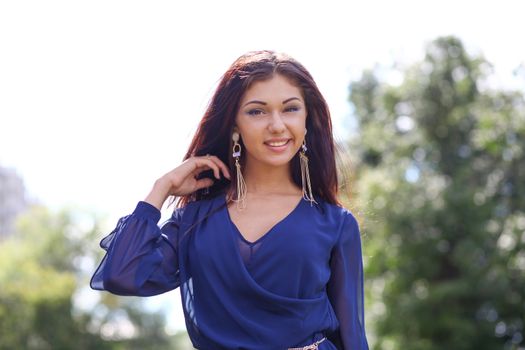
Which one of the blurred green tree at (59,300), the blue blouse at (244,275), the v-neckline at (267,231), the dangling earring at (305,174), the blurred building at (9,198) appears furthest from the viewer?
the blurred building at (9,198)

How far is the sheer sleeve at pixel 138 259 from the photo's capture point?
3.53m

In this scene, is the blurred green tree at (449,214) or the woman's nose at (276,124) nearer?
the woman's nose at (276,124)

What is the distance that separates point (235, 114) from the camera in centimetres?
379

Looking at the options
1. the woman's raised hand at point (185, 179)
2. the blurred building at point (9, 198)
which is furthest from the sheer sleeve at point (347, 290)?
the blurred building at point (9, 198)

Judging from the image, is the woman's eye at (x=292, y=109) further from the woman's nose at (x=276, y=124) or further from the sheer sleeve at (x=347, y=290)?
the sheer sleeve at (x=347, y=290)

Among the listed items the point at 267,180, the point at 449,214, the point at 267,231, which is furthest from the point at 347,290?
the point at 449,214

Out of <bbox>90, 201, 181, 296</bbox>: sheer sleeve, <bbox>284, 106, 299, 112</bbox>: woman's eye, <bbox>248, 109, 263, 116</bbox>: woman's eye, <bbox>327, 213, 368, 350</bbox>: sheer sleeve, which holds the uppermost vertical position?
<bbox>248, 109, 263, 116</bbox>: woman's eye

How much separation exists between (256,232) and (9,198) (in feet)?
264

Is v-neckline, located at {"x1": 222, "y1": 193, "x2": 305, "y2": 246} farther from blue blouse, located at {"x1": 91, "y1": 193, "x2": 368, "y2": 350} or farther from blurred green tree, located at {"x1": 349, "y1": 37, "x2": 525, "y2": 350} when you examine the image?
blurred green tree, located at {"x1": 349, "y1": 37, "x2": 525, "y2": 350}

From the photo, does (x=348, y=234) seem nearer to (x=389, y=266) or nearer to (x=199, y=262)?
(x=199, y=262)

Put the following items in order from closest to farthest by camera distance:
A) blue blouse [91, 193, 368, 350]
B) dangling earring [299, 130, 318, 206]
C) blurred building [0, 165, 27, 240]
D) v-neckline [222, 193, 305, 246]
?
1. blue blouse [91, 193, 368, 350]
2. v-neckline [222, 193, 305, 246]
3. dangling earring [299, 130, 318, 206]
4. blurred building [0, 165, 27, 240]

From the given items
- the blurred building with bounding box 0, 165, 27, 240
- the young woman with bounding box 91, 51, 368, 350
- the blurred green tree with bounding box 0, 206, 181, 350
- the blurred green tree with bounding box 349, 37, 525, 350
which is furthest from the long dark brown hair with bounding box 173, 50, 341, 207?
the blurred building with bounding box 0, 165, 27, 240

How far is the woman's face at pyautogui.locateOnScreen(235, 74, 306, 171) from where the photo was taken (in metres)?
3.70

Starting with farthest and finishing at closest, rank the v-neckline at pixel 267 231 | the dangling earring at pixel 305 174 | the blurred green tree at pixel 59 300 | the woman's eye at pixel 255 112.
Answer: the blurred green tree at pixel 59 300, the dangling earring at pixel 305 174, the woman's eye at pixel 255 112, the v-neckline at pixel 267 231
